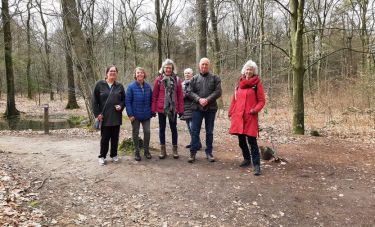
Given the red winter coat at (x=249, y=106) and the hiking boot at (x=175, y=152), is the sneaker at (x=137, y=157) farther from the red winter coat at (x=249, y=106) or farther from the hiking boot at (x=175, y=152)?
the red winter coat at (x=249, y=106)

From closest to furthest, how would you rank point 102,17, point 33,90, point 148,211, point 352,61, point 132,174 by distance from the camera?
point 148,211 < point 132,174 < point 102,17 < point 352,61 < point 33,90

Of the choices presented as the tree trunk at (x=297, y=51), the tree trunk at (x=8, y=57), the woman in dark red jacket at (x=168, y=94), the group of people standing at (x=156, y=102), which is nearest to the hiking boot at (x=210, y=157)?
the group of people standing at (x=156, y=102)

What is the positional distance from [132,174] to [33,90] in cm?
3316

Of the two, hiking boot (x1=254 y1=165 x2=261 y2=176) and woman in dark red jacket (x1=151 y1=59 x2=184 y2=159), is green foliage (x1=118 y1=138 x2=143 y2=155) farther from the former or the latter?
hiking boot (x1=254 y1=165 x2=261 y2=176)

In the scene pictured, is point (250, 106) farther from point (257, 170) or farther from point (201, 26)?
point (201, 26)

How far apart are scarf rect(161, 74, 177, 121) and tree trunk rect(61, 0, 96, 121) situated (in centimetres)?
553

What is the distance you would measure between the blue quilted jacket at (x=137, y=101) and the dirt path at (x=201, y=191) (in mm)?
970

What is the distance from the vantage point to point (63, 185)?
18.1 feet

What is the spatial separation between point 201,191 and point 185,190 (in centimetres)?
26

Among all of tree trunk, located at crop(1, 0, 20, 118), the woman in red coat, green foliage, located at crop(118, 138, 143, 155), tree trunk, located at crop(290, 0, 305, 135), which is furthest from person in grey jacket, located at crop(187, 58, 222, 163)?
tree trunk, located at crop(1, 0, 20, 118)

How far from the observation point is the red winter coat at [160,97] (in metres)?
6.46

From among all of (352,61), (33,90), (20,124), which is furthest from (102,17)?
A: (33,90)

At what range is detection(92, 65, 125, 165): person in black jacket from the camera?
20.6 feet

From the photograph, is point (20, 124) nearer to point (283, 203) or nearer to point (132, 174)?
point (132, 174)
